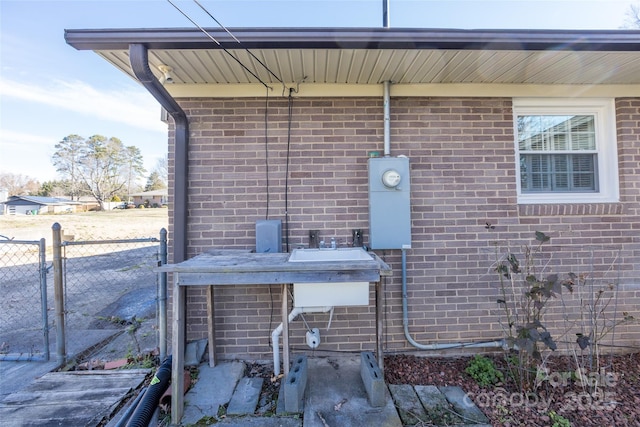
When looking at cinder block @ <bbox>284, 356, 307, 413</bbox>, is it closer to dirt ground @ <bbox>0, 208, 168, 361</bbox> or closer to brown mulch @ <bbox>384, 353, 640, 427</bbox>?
brown mulch @ <bbox>384, 353, 640, 427</bbox>

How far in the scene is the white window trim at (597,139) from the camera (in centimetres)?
296

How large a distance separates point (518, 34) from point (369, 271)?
6.82 ft

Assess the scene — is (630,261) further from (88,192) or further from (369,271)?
(88,192)

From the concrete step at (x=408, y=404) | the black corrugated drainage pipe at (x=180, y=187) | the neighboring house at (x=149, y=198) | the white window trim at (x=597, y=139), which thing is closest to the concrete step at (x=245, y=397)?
the concrete step at (x=408, y=404)

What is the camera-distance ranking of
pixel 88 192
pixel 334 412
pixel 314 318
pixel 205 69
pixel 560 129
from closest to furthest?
pixel 334 412 < pixel 205 69 < pixel 314 318 < pixel 560 129 < pixel 88 192

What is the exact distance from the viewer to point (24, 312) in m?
3.99

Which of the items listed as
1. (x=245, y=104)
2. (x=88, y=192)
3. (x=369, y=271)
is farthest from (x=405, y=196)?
(x=88, y=192)

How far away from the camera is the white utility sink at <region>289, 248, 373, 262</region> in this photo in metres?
2.47

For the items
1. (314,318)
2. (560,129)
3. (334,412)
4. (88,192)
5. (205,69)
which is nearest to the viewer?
(334,412)

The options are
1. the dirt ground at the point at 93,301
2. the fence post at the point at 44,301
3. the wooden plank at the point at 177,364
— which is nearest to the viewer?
the wooden plank at the point at 177,364

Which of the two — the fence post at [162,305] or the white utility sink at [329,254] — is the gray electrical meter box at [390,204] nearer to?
the white utility sink at [329,254]

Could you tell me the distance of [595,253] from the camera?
2914mm

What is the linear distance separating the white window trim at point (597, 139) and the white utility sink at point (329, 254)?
1889mm

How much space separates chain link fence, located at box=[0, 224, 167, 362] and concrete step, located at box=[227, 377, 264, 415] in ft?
3.20
